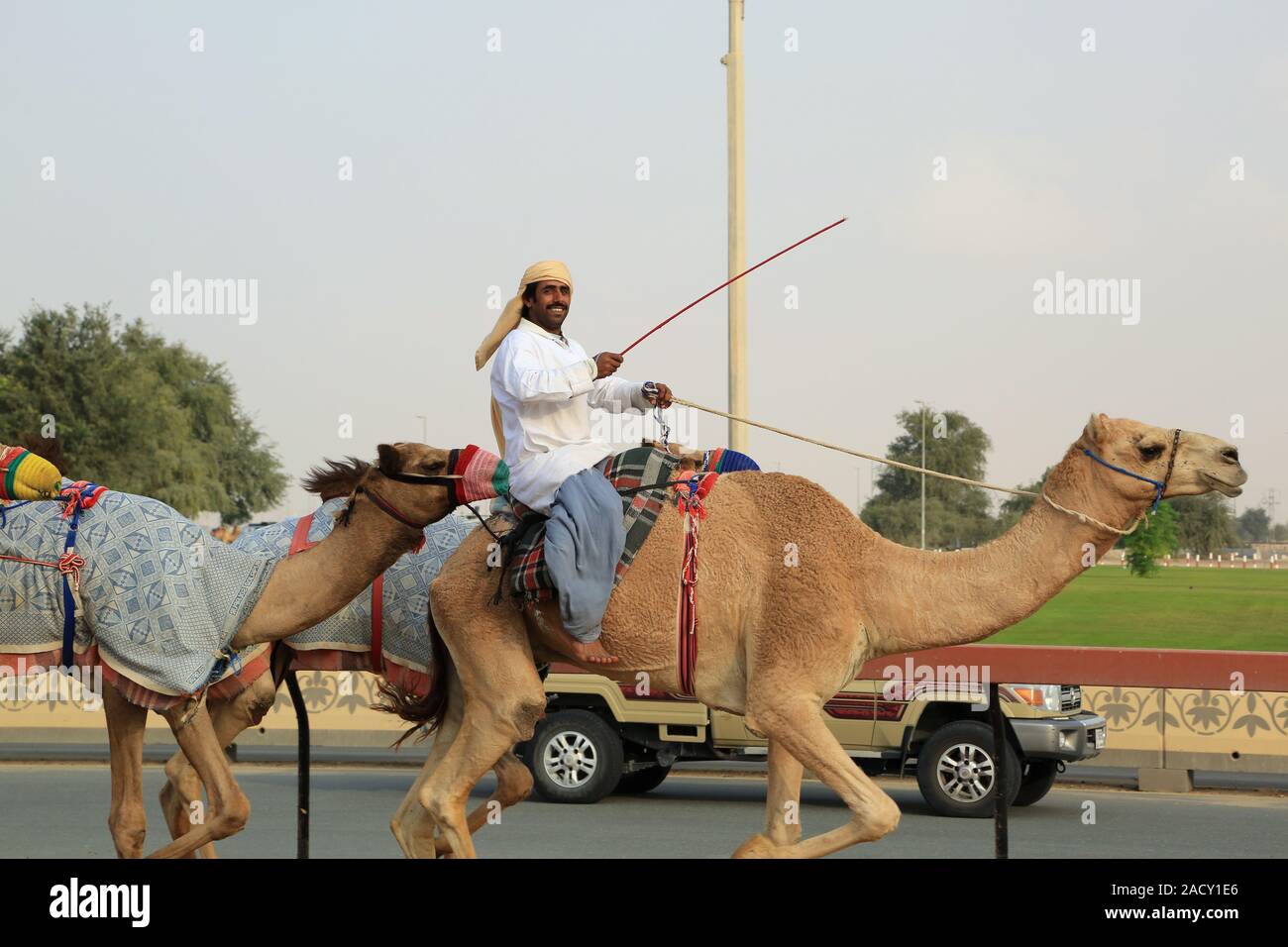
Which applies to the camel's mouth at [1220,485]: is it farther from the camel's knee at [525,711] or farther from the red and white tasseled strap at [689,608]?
the camel's knee at [525,711]

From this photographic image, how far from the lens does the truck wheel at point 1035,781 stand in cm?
1373

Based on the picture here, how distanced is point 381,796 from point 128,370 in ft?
169

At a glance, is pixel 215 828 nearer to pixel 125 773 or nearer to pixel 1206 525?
pixel 125 773

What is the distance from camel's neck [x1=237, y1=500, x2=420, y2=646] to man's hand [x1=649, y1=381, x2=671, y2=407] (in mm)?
1251

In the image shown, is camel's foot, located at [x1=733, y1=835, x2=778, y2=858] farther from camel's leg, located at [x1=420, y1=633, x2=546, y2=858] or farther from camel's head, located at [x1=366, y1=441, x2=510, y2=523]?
camel's head, located at [x1=366, y1=441, x2=510, y2=523]

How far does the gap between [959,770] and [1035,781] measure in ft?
3.57

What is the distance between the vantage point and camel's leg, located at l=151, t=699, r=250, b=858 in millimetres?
7484

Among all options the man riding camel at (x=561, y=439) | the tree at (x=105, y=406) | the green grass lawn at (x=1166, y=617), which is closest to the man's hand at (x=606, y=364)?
the man riding camel at (x=561, y=439)

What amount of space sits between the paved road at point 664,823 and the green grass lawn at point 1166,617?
71.9 feet

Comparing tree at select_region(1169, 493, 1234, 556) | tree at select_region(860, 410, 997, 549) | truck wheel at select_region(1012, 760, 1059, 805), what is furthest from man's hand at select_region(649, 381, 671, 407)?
tree at select_region(1169, 493, 1234, 556)

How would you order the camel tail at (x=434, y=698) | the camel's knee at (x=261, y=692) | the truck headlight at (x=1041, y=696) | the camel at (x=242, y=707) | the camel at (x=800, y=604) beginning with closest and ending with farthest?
the camel at (x=800, y=604), the camel tail at (x=434, y=698), the camel at (x=242, y=707), the camel's knee at (x=261, y=692), the truck headlight at (x=1041, y=696)

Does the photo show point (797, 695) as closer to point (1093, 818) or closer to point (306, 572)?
point (306, 572)

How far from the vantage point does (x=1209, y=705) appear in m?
15.2
